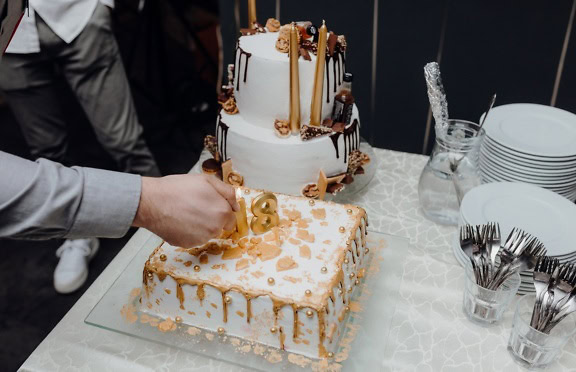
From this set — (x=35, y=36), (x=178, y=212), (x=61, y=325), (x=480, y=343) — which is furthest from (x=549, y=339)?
(x=35, y=36)

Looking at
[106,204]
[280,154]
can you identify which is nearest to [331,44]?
[280,154]

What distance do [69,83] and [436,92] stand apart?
1.41 metres

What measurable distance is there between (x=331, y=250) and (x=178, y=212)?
327 millimetres

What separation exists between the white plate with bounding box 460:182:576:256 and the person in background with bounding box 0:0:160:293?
144cm

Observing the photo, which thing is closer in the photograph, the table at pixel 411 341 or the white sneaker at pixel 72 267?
the table at pixel 411 341

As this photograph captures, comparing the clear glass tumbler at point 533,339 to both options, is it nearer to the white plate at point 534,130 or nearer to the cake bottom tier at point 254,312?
the cake bottom tier at point 254,312

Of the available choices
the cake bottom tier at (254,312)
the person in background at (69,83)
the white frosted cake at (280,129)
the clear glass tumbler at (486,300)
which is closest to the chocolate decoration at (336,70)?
the white frosted cake at (280,129)

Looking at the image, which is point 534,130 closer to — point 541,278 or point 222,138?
point 541,278

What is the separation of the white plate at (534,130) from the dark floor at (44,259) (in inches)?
68.4

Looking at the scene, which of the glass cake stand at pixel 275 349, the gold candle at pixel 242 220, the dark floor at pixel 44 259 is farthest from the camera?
the dark floor at pixel 44 259

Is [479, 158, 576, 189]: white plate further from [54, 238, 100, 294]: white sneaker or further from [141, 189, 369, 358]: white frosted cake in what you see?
[54, 238, 100, 294]: white sneaker

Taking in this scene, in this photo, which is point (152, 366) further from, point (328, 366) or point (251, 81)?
point (251, 81)

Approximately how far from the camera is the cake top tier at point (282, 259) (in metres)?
1.03

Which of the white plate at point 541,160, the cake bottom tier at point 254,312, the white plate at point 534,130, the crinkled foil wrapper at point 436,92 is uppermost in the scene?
the crinkled foil wrapper at point 436,92
